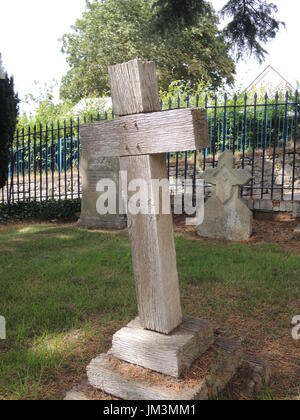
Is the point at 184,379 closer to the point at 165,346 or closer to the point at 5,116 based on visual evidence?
the point at 165,346

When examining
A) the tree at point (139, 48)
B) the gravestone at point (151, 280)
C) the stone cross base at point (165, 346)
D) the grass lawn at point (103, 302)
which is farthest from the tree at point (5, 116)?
the tree at point (139, 48)

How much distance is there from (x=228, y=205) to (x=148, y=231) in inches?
162

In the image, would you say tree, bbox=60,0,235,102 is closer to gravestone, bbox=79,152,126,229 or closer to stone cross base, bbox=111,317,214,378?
gravestone, bbox=79,152,126,229

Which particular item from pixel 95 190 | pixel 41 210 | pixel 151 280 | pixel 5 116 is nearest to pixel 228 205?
pixel 95 190

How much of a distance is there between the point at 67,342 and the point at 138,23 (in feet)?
79.8

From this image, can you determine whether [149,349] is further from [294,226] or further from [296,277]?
[294,226]

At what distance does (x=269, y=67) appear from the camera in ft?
84.9

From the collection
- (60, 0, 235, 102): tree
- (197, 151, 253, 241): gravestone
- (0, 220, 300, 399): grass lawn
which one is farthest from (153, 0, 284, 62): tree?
(60, 0, 235, 102): tree

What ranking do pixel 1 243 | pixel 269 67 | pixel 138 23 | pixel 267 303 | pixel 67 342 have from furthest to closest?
pixel 269 67 → pixel 138 23 → pixel 1 243 → pixel 267 303 → pixel 67 342

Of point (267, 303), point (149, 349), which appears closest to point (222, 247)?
Result: point (267, 303)

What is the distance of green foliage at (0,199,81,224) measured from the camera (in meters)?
8.20

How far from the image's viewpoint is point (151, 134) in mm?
1989

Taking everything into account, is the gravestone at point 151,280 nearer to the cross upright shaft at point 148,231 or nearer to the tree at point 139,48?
the cross upright shaft at point 148,231

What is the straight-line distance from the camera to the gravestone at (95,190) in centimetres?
691
